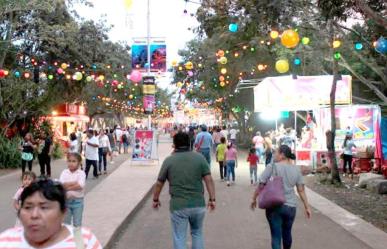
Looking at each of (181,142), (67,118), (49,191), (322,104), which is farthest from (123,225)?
(67,118)

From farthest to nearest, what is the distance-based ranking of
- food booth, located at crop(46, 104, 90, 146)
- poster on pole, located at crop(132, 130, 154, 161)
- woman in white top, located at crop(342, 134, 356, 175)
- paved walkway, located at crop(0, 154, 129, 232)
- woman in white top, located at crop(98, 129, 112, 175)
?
food booth, located at crop(46, 104, 90, 146) < poster on pole, located at crop(132, 130, 154, 161) < woman in white top, located at crop(98, 129, 112, 175) < woman in white top, located at crop(342, 134, 356, 175) < paved walkway, located at crop(0, 154, 129, 232)

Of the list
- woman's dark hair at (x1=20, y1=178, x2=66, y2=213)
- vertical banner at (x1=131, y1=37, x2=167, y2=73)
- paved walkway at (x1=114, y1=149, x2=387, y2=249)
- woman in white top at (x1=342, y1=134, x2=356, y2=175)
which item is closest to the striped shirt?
woman's dark hair at (x1=20, y1=178, x2=66, y2=213)

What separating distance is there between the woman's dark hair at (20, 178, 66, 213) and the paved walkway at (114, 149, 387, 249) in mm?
5588

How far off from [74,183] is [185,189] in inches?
58.4

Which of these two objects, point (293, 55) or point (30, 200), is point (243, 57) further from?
point (30, 200)

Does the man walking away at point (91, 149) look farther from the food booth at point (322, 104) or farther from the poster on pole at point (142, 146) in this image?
the food booth at point (322, 104)

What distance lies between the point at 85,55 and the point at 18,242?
25.0 m

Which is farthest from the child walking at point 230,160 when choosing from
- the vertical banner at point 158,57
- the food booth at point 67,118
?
the food booth at point 67,118

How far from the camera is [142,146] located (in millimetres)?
22297

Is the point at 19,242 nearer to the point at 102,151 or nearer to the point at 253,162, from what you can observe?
the point at 253,162

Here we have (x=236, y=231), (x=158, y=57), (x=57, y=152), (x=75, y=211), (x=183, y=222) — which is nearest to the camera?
(x=183, y=222)

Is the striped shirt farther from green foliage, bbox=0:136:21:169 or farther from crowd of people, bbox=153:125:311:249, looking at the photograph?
green foliage, bbox=0:136:21:169

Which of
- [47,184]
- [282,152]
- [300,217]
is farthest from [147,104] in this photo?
[47,184]

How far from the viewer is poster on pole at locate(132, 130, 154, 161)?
72.4 feet
